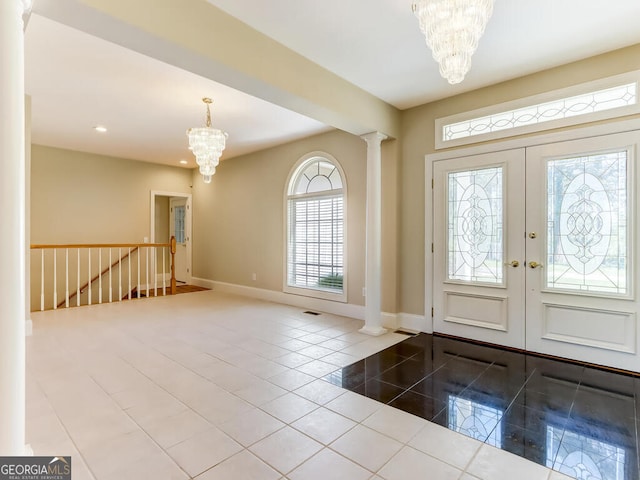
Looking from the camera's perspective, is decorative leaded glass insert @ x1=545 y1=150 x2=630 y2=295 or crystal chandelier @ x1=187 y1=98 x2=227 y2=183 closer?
decorative leaded glass insert @ x1=545 y1=150 x2=630 y2=295

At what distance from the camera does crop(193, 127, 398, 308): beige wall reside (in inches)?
188

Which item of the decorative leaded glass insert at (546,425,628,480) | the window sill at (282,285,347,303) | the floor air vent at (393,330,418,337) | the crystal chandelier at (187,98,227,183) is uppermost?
the crystal chandelier at (187,98,227,183)

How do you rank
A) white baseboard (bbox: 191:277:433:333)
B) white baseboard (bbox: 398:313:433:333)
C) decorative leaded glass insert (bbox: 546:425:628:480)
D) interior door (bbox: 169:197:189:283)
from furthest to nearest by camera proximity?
interior door (bbox: 169:197:189:283)
white baseboard (bbox: 191:277:433:333)
white baseboard (bbox: 398:313:433:333)
decorative leaded glass insert (bbox: 546:425:628:480)

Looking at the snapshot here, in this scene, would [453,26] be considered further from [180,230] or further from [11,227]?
[180,230]

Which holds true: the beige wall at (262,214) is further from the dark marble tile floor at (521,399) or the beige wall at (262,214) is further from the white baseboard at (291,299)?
the dark marble tile floor at (521,399)

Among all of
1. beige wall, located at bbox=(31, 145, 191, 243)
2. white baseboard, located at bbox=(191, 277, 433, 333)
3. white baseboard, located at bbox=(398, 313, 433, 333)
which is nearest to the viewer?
white baseboard, located at bbox=(398, 313, 433, 333)

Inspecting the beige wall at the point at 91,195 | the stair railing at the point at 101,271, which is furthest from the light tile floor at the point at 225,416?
the beige wall at the point at 91,195

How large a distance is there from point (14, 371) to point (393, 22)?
10.0ft

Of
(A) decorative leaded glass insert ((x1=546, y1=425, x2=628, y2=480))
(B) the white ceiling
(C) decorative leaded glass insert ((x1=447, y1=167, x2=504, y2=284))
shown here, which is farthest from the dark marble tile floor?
(B) the white ceiling

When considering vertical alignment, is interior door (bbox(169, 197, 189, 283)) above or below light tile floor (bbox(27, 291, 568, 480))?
above

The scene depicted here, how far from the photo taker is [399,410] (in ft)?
7.39

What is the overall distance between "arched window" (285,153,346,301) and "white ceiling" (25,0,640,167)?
2.97ft

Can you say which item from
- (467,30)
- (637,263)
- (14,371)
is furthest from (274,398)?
(637,263)

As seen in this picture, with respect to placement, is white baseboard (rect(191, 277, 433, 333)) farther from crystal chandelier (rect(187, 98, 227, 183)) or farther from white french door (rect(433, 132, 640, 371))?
crystal chandelier (rect(187, 98, 227, 183))
